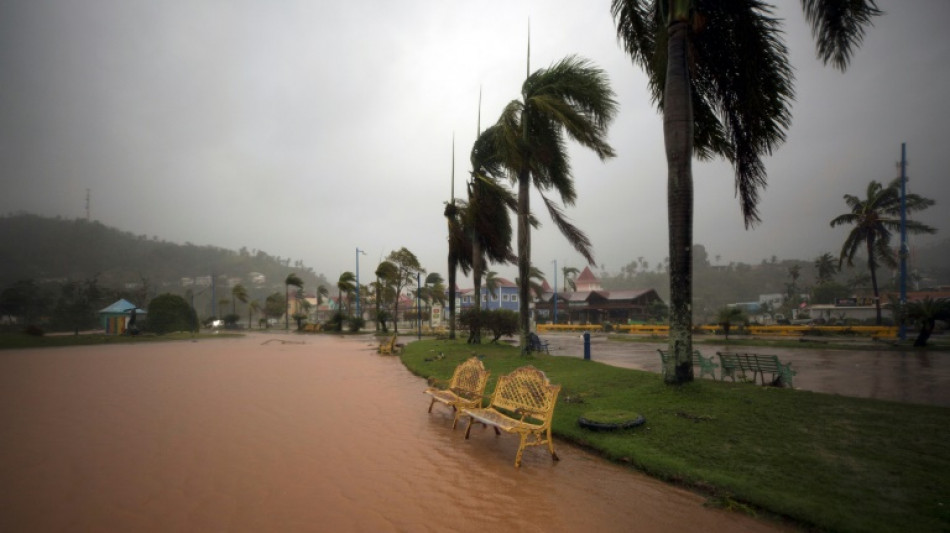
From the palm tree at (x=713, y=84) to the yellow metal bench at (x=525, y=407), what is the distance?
126 inches

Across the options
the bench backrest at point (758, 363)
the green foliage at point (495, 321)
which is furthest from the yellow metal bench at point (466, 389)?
the green foliage at point (495, 321)

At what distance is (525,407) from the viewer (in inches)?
239

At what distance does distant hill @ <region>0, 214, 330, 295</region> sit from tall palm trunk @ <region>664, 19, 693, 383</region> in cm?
5149

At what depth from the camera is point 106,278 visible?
9950 centimetres

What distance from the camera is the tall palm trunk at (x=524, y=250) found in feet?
45.4

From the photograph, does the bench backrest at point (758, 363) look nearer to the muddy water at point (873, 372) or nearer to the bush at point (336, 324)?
the muddy water at point (873, 372)

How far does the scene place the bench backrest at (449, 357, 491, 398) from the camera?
724 centimetres

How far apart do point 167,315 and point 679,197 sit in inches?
1788

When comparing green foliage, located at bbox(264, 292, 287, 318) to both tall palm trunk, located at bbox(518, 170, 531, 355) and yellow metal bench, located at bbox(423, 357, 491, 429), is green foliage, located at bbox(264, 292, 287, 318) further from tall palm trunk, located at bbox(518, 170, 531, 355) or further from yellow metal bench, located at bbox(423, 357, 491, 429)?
yellow metal bench, located at bbox(423, 357, 491, 429)

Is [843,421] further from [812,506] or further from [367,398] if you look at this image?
[367,398]

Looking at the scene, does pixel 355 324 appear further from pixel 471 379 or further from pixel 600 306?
pixel 471 379

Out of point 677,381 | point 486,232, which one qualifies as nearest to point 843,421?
point 677,381

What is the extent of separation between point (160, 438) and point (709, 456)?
301 inches

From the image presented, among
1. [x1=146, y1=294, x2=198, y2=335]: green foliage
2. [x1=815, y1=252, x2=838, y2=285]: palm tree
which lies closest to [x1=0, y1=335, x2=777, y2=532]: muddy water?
[x1=146, y1=294, x2=198, y2=335]: green foliage
